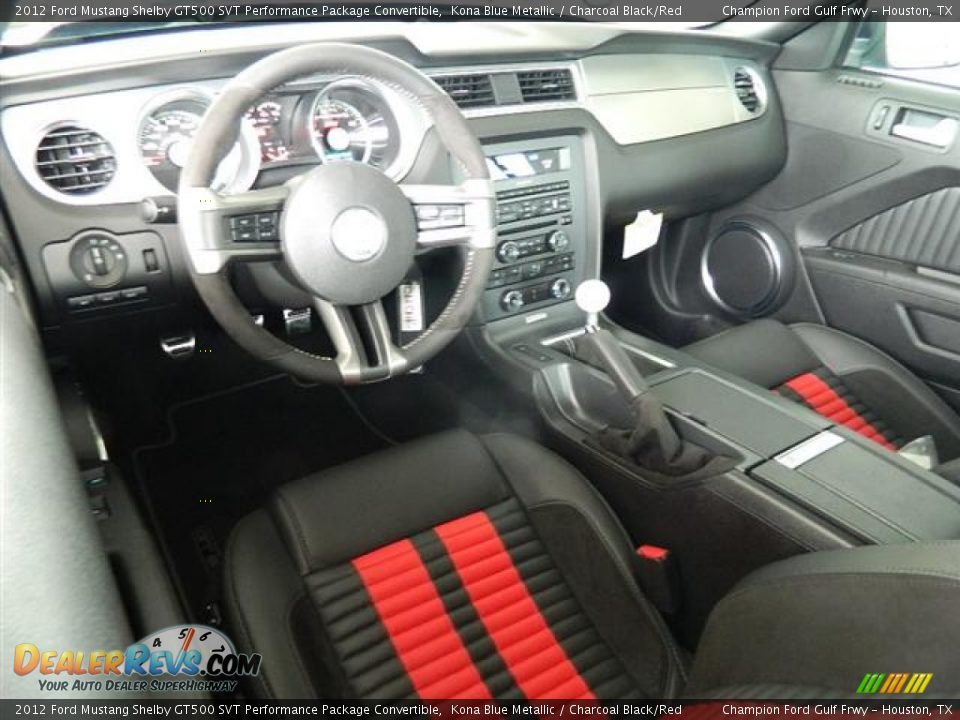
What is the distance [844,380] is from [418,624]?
1362 millimetres

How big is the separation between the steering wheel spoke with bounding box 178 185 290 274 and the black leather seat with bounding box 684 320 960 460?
119 cm

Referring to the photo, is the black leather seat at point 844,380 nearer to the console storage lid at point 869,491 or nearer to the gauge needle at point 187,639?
the console storage lid at point 869,491

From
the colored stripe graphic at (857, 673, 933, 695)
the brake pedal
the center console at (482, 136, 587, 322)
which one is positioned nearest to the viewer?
the colored stripe graphic at (857, 673, 933, 695)

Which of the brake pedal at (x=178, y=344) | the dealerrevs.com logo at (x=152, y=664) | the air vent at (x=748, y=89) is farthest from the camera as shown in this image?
the air vent at (x=748, y=89)

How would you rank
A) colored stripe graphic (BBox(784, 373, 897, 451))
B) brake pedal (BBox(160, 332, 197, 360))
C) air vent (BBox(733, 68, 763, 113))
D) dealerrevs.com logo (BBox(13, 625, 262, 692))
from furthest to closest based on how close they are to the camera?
air vent (BBox(733, 68, 763, 113)) < colored stripe graphic (BBox(784, 373, 897, 451)) < brake pedal (BBox(160, 332, 197, 360)) < dealerrevs.com logo (BBox(13, 625, 262, 692))

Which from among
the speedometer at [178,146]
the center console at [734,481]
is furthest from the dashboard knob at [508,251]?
the speedometer at [178,146]

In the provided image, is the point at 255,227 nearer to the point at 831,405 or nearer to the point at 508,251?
the point at 508,251

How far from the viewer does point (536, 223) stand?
1.81 metres

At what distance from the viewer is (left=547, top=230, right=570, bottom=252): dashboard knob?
184 cm

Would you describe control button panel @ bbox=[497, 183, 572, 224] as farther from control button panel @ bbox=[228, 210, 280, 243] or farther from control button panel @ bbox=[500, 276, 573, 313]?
control button panel @ bbox=[228, 210, 280, 243]

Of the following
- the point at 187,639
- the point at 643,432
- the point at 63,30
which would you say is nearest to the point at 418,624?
the point at 187,639

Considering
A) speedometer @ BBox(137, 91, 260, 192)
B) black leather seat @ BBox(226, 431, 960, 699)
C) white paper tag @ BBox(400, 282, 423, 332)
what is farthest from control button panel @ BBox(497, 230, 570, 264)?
speedometer @ BBox(137, 91, 260, 192)

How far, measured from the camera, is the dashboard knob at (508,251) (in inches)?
70.3

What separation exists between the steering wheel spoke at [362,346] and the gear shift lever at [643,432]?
403mm
